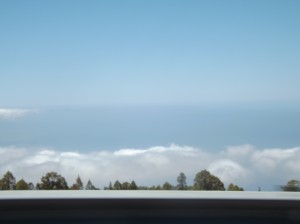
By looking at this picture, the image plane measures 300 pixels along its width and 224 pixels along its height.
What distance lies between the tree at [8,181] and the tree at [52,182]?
0.21 meters

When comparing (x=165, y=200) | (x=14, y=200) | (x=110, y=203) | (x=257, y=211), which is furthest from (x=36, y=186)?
(x=257, y=211)

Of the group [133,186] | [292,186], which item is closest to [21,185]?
[133,186]

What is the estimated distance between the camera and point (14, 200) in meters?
2.35

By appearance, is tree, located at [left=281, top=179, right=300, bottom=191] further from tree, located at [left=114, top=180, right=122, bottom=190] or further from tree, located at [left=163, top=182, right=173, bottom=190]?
tree, located at [left=114, top=180, right=122, bottom=190]

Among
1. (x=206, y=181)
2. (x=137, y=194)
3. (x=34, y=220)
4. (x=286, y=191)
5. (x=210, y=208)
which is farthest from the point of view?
(x=206, y=181)

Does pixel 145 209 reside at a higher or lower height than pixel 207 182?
lower

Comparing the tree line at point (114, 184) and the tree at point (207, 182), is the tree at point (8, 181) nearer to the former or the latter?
the tree line at point (114, 184)

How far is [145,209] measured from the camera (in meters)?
2.36

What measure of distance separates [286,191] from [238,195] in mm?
466

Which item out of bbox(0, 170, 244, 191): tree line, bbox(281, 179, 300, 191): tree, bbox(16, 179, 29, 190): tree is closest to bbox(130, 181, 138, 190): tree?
bbox(0, 170, 244, 191): tree line

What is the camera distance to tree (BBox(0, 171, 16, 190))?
312 cm

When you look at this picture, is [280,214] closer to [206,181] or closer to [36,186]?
[206,181]

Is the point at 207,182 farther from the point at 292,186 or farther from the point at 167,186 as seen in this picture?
the point at 292,186

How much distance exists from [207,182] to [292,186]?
2.08 ft
